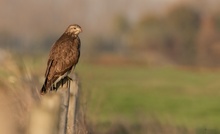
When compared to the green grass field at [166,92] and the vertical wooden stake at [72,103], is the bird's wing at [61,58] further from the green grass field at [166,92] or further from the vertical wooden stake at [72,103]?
the green grass field at [166,92]

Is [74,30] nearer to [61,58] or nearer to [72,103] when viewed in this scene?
[61,58]

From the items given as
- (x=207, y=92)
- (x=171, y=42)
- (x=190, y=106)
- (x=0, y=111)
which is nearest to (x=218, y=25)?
(x=171, y=42)

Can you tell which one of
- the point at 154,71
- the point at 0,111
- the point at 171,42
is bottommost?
the point at 0,111

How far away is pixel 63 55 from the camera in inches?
269

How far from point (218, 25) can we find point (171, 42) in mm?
4337

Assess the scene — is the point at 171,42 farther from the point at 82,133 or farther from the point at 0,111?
the point at 0,111

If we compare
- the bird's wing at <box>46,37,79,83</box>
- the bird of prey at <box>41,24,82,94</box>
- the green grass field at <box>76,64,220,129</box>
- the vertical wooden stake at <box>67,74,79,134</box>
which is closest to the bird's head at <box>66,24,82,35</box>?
the bird of prey at <box>41,24,82,94</box>

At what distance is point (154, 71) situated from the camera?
182 ft

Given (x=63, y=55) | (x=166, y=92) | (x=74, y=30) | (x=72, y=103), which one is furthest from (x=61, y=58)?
(x=166, y=92)

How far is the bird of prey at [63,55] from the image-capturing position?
6.58m

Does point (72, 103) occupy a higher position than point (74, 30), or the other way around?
point (74, 30)

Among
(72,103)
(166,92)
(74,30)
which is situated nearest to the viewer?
(72,103)

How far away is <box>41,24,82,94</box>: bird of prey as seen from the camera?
6.58m

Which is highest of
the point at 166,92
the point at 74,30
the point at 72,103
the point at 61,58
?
the point at 166,92
